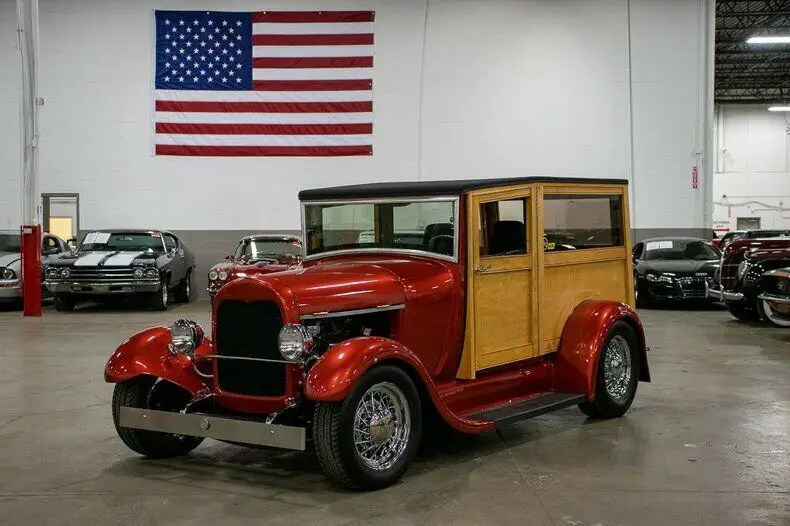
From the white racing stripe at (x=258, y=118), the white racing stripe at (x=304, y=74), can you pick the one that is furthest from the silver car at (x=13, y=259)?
the white racing stripe at (x=304, y=74)

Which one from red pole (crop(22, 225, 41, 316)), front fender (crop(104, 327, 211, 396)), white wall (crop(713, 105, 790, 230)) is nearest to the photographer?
front fender (crop(104, 327, 211, 396))

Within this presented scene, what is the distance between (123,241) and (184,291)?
175 cm

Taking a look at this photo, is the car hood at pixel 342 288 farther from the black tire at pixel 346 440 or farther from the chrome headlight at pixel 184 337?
the chrome headlight at pixel 184 337

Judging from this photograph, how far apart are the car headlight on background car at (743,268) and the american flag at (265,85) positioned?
318 inches

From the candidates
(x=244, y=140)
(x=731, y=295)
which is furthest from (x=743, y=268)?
(x=244, y=140)

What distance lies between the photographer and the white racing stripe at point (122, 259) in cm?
1461

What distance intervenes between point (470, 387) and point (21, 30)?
1169 centimetres

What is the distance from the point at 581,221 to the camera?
638 cm

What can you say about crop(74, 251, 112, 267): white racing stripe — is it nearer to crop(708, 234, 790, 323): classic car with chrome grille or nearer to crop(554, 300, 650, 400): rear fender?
crop(708, 234, 790, 323): classic car with chrome grille

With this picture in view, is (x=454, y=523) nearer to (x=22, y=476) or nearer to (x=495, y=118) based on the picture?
(x=22, y=476)

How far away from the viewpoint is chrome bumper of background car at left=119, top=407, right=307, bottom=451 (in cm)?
436

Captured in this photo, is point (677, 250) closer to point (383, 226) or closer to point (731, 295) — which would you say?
point (731, 295)

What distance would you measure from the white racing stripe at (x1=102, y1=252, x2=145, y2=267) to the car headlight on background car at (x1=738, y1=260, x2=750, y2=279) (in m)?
9.54

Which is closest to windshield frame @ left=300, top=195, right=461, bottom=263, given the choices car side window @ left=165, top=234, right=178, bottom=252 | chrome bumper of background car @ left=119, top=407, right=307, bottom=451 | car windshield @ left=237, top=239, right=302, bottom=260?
chrome bumper of background car @ left=119, top=407, right=307, bottom=451
